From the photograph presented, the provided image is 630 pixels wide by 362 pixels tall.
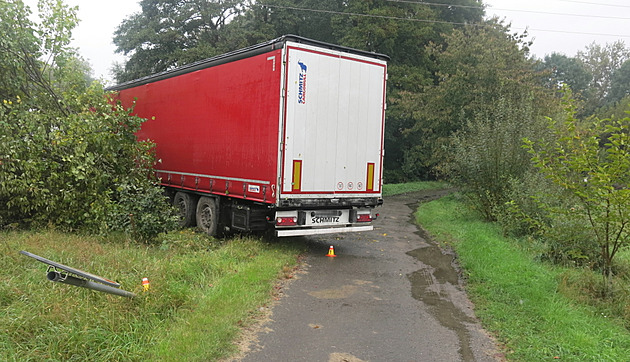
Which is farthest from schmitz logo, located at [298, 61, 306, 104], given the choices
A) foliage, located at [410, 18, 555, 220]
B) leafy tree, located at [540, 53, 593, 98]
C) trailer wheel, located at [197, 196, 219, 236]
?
leafy tree, located at [540, 53, 593, 98]

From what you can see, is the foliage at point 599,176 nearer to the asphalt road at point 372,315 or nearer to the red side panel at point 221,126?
the asphalt road at point 372,315

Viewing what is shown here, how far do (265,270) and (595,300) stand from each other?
15.1 ft

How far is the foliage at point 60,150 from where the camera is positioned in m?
8.56

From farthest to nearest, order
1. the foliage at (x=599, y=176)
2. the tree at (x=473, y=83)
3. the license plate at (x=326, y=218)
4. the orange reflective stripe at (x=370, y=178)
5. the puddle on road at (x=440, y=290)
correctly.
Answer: the tree at (x=473, y=83) → the orange reflective stripe at (x=370, y=178) → the license plate at (x=326, y=218) → the foliage at (x=599, y=176) → the puddle on road at (x=440, y=290)

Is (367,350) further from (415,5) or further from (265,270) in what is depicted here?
(415,5)

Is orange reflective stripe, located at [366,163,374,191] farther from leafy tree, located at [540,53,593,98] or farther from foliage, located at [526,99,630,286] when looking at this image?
leafy tree, located at [540,53,593,98]

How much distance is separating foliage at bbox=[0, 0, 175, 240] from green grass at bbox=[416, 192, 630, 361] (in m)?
5.63

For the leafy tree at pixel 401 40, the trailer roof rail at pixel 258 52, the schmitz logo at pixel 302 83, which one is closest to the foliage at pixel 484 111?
the leafy tree at pixel 401 40

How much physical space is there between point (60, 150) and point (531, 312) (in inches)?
341

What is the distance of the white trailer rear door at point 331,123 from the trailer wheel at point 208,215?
248cm

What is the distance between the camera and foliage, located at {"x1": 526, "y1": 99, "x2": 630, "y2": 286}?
555 centimetres

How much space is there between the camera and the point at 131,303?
4828 mm

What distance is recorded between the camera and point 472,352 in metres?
4.55

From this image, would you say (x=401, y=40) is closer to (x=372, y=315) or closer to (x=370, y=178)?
(x=370, y=178)
